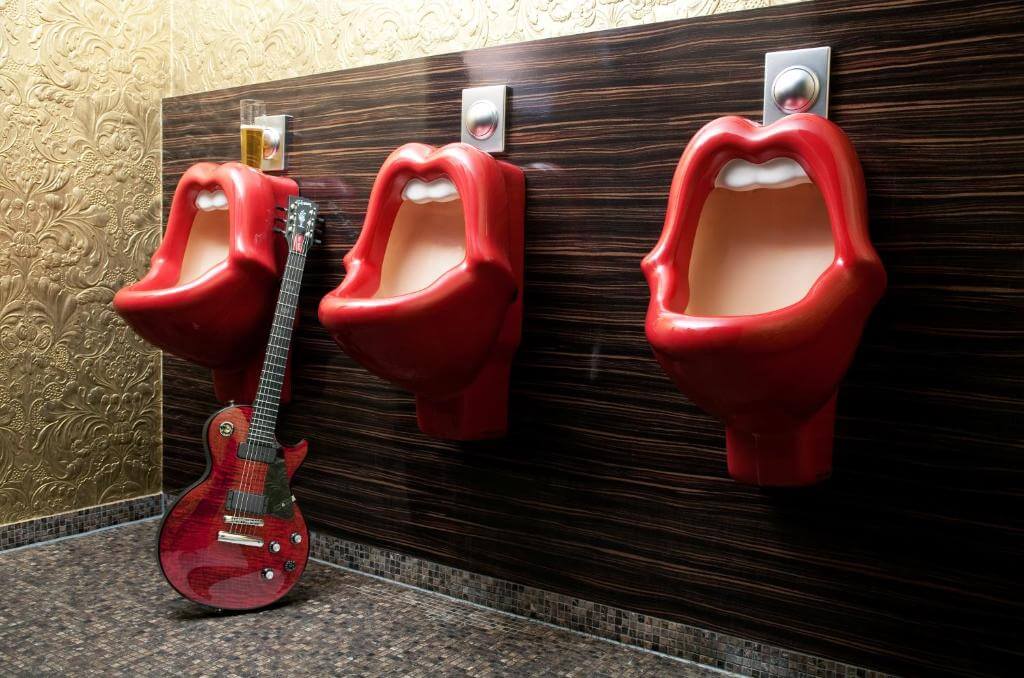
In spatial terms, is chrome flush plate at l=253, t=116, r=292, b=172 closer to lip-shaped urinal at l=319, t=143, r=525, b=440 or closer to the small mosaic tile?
lip-shaped urinal at l=319, t=143, r=525, b=440

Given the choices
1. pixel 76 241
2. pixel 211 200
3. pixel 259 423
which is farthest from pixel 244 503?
pixel 76 241

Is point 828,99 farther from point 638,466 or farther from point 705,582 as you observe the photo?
point 705,582

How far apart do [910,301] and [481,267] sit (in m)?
0.77

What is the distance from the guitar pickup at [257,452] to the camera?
1.92 meters

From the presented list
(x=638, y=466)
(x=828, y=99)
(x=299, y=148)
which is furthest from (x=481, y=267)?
(x=299, y=148)

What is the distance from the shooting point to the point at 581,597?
1.86 metres

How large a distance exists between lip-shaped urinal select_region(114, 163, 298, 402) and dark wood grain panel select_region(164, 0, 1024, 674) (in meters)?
0.14

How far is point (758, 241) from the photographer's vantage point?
5.16 ft

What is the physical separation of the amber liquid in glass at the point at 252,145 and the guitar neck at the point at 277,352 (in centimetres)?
30

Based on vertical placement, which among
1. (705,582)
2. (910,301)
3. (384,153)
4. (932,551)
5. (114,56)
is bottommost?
(705,582)

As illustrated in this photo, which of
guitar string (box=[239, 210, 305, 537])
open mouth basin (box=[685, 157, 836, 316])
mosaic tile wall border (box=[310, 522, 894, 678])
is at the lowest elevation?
mosaic tile wall border (box=[310, 522, 894, 678])

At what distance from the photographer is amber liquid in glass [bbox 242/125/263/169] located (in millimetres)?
2207

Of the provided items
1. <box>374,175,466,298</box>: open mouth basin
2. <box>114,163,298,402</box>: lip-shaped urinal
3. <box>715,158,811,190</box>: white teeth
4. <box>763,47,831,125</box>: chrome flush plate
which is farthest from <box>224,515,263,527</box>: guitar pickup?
<box>763,47,831,125</box>: chrome flush plate

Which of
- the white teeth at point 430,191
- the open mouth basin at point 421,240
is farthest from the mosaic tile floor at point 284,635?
the white teeth at point 430,191
